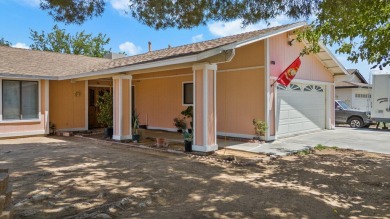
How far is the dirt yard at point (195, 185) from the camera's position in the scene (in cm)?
415

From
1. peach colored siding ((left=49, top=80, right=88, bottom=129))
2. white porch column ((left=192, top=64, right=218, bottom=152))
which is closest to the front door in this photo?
peach colored siding ((left=49, top=80, right=88, bottom=129))

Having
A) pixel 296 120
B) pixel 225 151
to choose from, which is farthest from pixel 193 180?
pixel 296 120

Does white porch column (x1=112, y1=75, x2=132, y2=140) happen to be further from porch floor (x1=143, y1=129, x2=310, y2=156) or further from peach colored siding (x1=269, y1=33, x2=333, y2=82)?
peach colored siding (x1=269, y1=33, x2=333, y2=82)

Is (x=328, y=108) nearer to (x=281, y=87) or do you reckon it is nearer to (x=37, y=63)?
(x=281, y=87)

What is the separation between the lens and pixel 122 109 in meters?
11.0

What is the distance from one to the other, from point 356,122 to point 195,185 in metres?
14.4

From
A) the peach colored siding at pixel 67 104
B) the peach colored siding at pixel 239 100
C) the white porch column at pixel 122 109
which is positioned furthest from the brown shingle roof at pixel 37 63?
the peach colored siding at pixel 239 100

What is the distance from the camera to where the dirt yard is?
4.15 meters

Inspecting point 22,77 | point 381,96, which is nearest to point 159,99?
point 22,77

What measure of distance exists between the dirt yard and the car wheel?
8.80m

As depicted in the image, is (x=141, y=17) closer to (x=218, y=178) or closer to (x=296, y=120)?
(x=218, y=178)

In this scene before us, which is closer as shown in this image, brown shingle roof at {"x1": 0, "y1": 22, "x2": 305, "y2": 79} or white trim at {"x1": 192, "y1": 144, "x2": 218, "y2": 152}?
white trim at {"x1": 192, "y1": 144, "x2": 218, "y2": 152}

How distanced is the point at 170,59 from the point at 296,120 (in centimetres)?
645

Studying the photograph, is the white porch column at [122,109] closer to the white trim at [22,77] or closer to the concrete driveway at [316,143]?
the white trim at [22,77]
